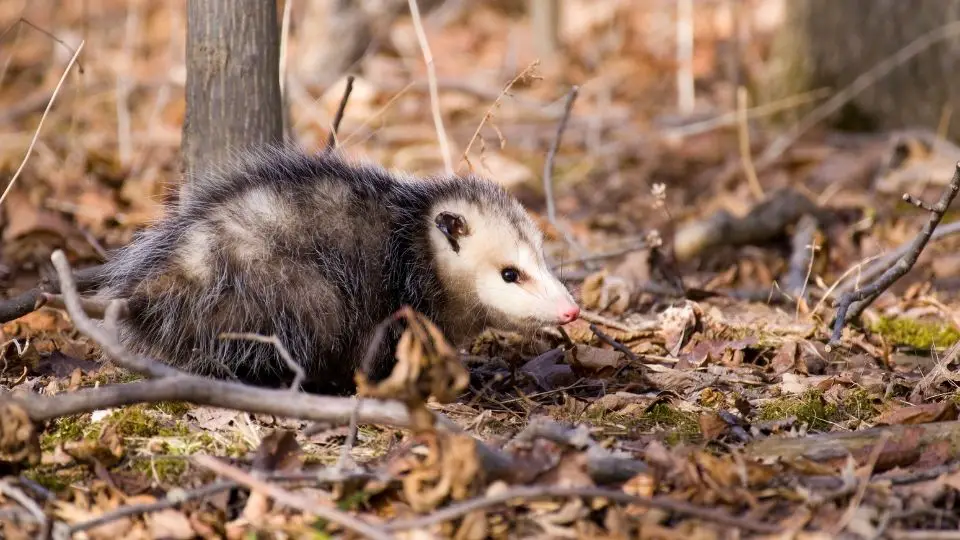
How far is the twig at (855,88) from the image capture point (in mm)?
5664

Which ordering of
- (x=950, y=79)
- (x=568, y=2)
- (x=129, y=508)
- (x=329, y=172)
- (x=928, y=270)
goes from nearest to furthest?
(x=129, y=508)
(x=329, y=172)
(x=928, y=270)
(x=950, y=79)
(x=568, y=2)

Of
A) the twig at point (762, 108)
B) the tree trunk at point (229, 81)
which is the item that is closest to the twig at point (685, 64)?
the twig at point (762, 108)

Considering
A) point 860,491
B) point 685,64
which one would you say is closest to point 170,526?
point 860,491

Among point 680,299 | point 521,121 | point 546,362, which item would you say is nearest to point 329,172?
point 546,362

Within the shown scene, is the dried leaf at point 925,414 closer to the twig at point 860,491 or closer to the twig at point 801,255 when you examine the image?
the twig at point 860,491

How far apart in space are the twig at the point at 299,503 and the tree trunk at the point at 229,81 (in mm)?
1480

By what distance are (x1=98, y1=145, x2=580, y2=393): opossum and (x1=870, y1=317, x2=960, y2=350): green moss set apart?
1320 mm

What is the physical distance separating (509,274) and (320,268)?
0.58 m

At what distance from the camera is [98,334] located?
7.25 feet

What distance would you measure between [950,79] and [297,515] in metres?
4.91

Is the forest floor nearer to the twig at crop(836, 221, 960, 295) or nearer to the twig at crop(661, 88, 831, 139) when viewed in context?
the twig at crop(836, 221, 960, 295)

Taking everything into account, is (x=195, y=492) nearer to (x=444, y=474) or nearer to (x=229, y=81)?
(x=444, y=474)

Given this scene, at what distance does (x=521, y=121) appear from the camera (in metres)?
7.00

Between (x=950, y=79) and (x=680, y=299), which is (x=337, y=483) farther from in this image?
(x=950, y=79)
